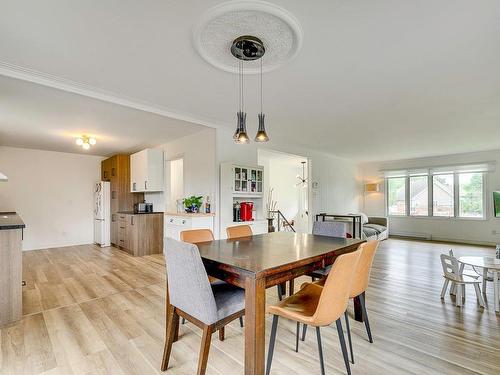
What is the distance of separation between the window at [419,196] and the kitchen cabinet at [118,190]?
8.39 m

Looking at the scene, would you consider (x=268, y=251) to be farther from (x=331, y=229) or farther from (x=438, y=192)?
(x=438, y=192)

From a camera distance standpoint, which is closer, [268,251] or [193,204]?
[268,251]

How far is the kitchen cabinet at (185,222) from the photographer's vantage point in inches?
164

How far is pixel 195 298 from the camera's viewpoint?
161cm

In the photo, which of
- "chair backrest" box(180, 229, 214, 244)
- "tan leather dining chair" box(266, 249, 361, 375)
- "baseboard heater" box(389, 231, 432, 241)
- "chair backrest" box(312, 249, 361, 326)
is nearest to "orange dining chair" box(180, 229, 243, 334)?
"chair backrest" box(180, 229, 214, 244)

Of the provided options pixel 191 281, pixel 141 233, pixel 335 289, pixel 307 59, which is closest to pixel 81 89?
pixel 307 59

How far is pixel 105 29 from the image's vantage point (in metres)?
1.92

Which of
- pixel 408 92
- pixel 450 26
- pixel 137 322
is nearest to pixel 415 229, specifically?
pixel 408 92

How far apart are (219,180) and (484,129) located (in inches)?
196

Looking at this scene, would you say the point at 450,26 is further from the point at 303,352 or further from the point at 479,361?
the point at 303,352

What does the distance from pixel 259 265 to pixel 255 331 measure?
37cm

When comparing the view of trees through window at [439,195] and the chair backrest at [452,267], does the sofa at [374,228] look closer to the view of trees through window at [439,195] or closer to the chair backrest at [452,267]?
the view of trees through window at [439,195]

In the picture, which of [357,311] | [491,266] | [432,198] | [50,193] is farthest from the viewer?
[432,198]

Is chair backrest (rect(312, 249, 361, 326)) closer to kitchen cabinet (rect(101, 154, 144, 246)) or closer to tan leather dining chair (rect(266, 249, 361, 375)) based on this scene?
tan leather dining chair (rect(266, 249, 361, 375))
